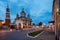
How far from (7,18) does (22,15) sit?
8640mm

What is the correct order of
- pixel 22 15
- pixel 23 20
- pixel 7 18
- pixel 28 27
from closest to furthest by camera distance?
1. pixel 28 27
2. pixel 7 18
3. pixel 23 20
4. pixel 22 15

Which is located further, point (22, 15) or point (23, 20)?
point (22, 15)

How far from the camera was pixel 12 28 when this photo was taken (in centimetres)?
2469

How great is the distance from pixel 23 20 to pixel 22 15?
3.15m

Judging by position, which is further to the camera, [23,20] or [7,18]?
[23,20]

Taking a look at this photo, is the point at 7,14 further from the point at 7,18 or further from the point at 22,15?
the point at 22,15

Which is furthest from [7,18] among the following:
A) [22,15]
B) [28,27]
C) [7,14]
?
[22,15]

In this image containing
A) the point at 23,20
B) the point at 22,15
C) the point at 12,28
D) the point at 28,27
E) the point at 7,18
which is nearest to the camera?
the point at 12,28

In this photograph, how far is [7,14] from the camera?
1157 inches

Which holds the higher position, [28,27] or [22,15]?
[22,15]

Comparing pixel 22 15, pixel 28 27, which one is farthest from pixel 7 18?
pixel 22 15

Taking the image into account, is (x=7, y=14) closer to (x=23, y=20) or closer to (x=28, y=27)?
(x=28, y=27)

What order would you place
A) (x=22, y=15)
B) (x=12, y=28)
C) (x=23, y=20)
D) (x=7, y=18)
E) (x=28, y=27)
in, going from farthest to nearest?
(x=22, y=15) < (x=23, y=20) < (x=7, y=18) < (x=28, y=27) < (x=12, y=28)

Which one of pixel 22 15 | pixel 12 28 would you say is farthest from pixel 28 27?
pixel 22 15
